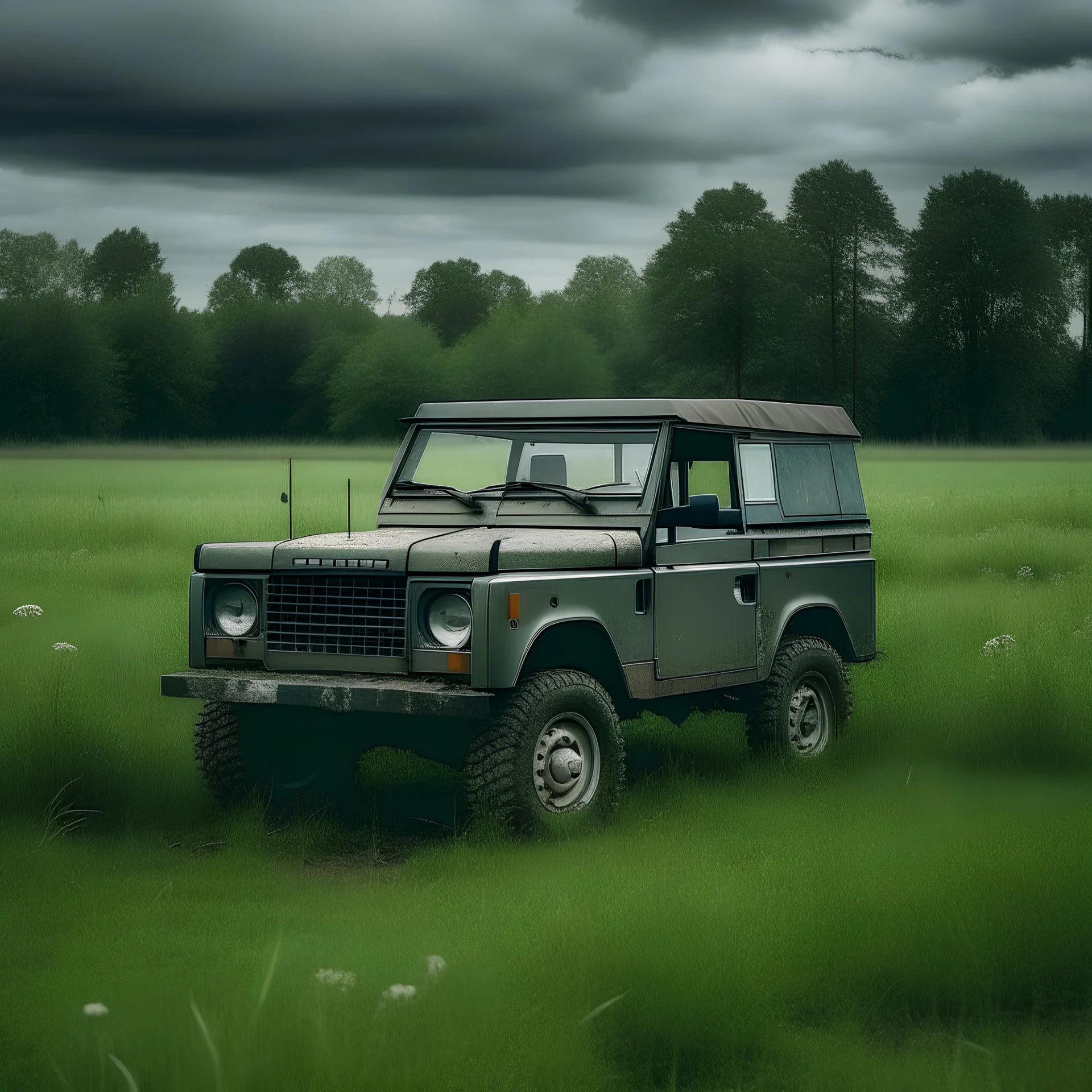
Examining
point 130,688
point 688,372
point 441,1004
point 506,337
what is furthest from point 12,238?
point 441,1004

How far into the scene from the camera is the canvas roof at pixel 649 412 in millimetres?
8273

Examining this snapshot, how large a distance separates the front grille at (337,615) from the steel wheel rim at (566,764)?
0.80 metres

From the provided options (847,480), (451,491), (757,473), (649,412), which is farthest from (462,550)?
(847,480)

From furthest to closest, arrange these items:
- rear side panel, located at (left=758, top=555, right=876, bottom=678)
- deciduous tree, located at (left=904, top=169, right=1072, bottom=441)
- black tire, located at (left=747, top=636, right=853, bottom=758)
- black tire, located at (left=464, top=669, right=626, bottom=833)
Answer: deciduous tree, located at (left=904, top=169, right=1072, bottom=441) < black tire, located at (left=747, top=636, right=853, bottom=758) < rear side panel, located at (left=758, top=555, right=876, bottom=678) < black tire, located at (left=464, top=669, right=626, bottom=833)

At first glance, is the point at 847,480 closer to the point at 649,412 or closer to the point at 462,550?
the point at 649,412

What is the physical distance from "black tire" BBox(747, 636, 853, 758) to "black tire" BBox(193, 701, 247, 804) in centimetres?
295

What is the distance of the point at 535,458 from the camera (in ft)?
28.5

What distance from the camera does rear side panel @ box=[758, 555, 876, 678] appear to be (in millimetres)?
8844

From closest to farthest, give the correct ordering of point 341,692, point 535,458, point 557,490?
point 341,692
point 557,490
point 535,458

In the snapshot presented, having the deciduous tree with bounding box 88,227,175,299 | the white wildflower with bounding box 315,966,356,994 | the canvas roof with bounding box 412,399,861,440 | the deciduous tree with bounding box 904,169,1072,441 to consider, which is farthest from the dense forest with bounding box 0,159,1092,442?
the white wildflower with bounding box 315,966,356,994

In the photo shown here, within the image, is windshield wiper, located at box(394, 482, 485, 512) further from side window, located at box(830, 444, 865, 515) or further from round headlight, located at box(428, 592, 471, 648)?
side window, located at box(830, 444, 865, 515)

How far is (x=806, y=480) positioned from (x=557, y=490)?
2166 millimetres

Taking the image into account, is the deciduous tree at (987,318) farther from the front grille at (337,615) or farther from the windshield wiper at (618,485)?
the front grille at (337,615)

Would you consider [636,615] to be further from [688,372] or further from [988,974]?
[688,372]
